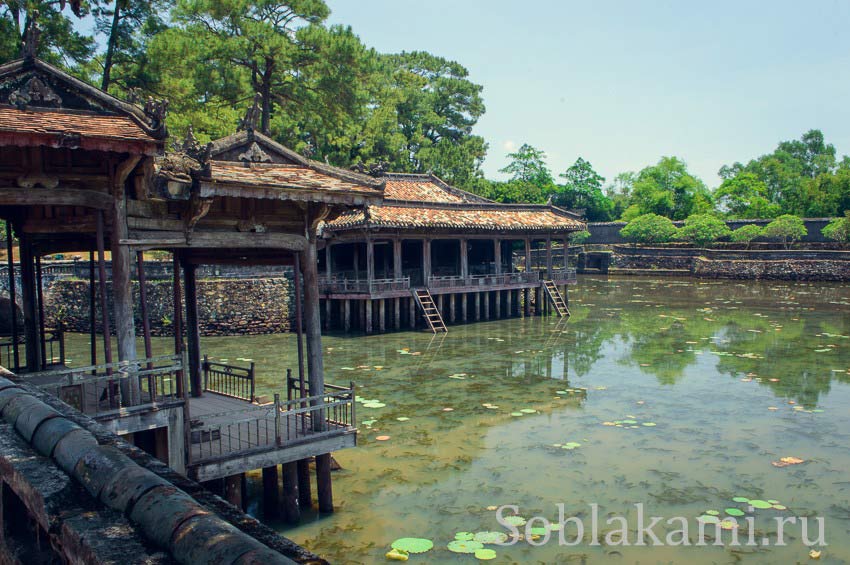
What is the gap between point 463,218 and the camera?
2634 cm

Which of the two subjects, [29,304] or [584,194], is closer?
[29,304]

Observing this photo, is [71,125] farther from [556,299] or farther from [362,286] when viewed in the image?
[556,299]

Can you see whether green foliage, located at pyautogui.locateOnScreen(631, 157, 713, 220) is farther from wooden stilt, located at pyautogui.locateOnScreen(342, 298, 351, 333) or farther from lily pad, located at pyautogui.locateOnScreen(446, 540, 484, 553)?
lily pad, located at pyautogui.locateOnScreen(446, 540, 484, 553)

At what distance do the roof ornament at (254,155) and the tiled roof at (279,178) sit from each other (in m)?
0.06

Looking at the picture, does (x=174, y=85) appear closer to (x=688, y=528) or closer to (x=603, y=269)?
(x=688, y=528)

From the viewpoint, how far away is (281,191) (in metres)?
7.83

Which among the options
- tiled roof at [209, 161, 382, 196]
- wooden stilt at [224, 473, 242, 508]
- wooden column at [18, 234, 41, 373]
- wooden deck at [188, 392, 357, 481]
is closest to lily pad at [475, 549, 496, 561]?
wooden deck at [188, 392, 357, 481]

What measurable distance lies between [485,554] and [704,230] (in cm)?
4543

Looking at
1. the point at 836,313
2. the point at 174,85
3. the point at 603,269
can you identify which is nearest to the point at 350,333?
the point at 174,85

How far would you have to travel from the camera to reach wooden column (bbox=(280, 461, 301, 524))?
8.09 m

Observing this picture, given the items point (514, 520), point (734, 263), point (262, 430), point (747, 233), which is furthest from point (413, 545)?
point (747, 233)

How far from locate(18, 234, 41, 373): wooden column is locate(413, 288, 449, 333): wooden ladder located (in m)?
15.0

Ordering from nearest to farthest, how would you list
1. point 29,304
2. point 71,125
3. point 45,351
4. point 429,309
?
1. point 71,125
2. point 29,304
3. point 45,351
4. point 429,309

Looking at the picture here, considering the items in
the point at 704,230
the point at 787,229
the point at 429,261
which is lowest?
the point at 429,261
